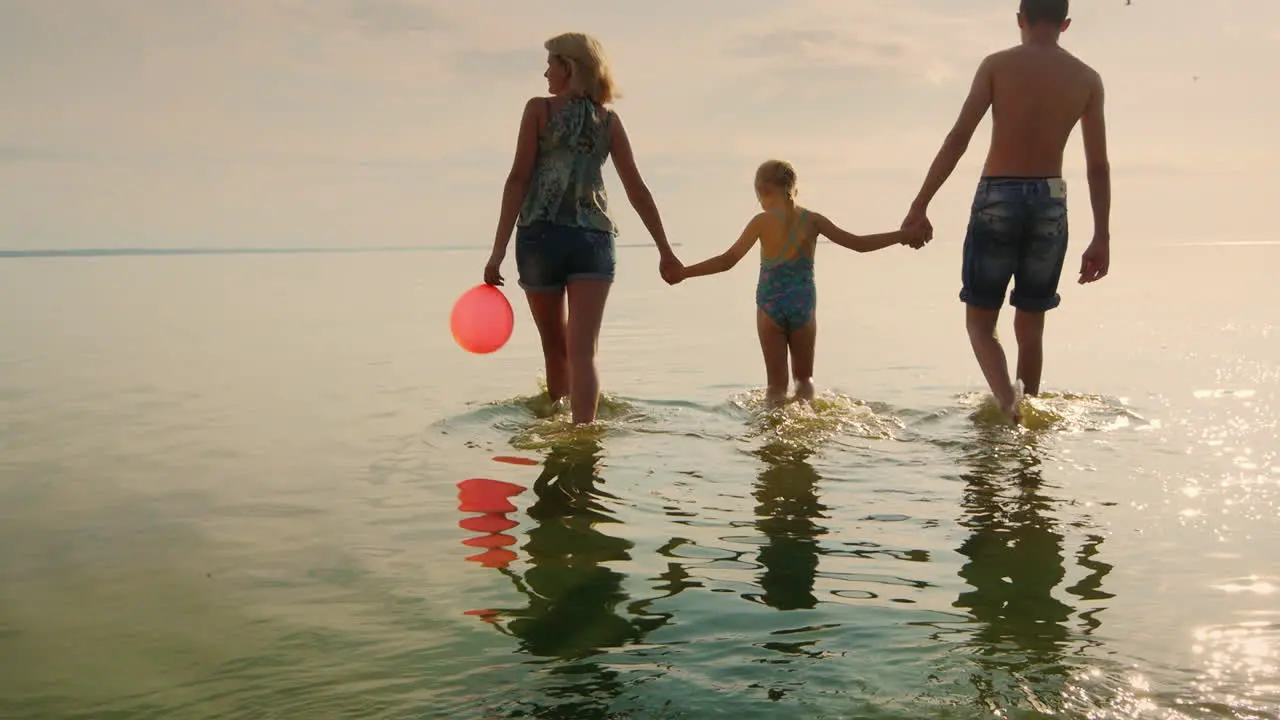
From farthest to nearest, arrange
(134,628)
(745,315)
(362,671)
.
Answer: (745,315), (134,628), (362,671)

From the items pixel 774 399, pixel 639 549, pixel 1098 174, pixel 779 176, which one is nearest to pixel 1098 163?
pixel 1098 174

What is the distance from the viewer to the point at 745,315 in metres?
18.2

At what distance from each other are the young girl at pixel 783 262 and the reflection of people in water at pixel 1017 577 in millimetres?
2329

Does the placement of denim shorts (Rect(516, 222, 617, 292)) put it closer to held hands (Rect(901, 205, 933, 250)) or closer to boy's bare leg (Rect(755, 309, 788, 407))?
boy's bare leg (Rect(755, 309, 788, 407))

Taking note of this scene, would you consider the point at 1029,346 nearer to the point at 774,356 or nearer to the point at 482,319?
the point at 774,356

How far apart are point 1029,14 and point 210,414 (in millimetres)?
6234

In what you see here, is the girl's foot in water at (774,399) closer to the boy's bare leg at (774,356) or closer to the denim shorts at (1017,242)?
the boy's bare leg at (774,356)

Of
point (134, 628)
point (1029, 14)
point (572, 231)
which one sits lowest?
point (134, 628)

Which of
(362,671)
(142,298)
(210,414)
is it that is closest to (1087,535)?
(362,671)

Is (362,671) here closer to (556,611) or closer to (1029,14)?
(556,611)

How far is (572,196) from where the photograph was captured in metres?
6.70

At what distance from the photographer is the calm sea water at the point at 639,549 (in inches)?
115

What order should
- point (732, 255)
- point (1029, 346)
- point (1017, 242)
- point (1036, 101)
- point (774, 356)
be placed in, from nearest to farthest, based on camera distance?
point (1036, 101), point (1017, 242), point (1029, 346), point (732, 255), point (774, 356)

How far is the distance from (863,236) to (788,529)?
356 centimetres
